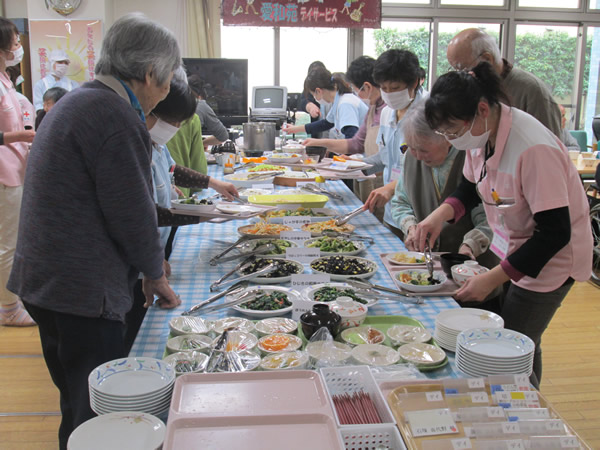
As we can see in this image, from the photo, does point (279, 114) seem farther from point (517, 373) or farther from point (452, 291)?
point (517, 373)

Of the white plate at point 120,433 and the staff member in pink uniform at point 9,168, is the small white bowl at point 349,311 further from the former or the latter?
the staff member in pink uniform at point 9,168

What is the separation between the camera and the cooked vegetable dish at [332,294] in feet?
5.30

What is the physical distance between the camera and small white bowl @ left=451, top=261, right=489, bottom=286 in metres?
1.72

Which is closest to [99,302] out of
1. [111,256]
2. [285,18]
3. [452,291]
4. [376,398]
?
[111,256]

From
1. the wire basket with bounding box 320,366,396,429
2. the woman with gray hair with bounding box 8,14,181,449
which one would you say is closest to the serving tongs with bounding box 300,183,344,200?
the woman with gray hair with bounding box 8,14,181,449

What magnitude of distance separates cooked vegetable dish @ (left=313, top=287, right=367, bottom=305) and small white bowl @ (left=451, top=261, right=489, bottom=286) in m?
0.35

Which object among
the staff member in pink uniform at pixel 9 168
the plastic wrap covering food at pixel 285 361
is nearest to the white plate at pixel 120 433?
the plastic wrap covering food at pixel 285 361

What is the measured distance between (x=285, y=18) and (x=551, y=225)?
6477 millimetres

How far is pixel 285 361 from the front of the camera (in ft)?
4.10

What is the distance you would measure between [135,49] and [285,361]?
0.82 metres

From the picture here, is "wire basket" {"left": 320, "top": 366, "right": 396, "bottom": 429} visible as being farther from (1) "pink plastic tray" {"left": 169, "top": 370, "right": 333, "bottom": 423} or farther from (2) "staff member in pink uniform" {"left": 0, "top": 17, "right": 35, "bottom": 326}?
(2) "staff member in pink uniform" {"left": 0, "top": 17, "right": 35, "bottom": 326}

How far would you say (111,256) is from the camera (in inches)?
49.1

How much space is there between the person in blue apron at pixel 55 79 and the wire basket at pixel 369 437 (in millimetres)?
6455

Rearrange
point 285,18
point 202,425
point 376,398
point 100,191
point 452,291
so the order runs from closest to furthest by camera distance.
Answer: point 202,425 → point 376,398 → point 100,191 → point 452,291 → point 285,18
